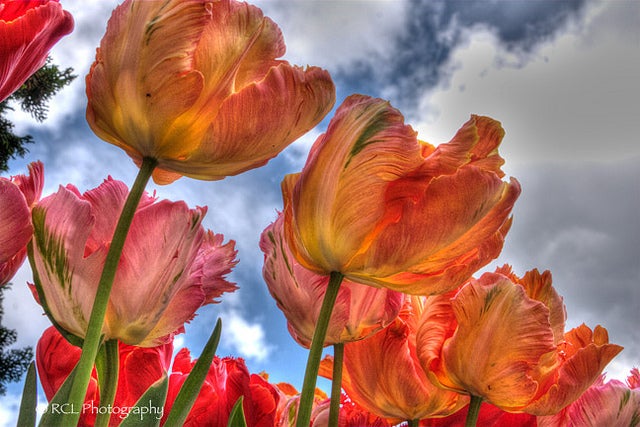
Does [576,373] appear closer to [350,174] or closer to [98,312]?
[350,174]

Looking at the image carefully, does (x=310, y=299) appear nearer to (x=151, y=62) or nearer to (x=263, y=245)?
(x=263, y=245)

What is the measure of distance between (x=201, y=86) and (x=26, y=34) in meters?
0.08

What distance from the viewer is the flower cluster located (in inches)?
12.9

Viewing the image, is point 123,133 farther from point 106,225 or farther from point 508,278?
point 508,278

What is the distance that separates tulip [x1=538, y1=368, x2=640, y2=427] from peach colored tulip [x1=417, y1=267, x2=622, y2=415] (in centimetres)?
6

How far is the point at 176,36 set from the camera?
0.33m

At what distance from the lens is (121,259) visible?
358mm

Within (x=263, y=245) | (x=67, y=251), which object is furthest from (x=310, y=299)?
(x=67, y=251)

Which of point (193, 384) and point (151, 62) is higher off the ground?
point (151, 62)

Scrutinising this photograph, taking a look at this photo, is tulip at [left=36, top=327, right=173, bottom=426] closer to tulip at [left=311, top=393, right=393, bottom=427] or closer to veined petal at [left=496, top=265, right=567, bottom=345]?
tulip at [left=311, top=393, right=393, bottom=427]

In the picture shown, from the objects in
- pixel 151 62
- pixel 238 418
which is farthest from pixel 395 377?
pixel 151 62

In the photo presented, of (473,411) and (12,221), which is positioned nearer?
(12,221)

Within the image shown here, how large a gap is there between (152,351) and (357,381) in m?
0.15

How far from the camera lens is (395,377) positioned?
0.46 meters
